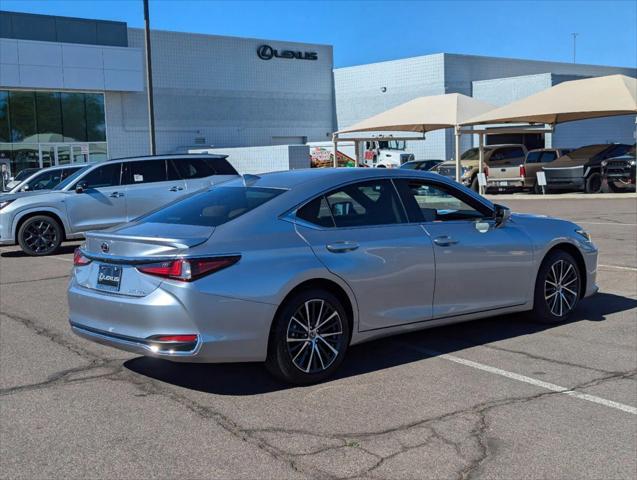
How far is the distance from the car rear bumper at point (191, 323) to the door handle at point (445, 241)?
70.0 inches

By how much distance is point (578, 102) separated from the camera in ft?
85.9

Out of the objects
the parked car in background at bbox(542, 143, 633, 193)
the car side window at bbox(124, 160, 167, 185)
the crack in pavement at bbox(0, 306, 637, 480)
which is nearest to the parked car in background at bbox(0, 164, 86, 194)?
the car side window at bbox(124, 160, 167, 185)

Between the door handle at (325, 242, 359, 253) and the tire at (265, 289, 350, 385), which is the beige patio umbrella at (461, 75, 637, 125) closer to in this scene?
the door handle at (325, 242, 359, 253)

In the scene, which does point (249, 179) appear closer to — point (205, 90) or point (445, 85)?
point (445, 85)

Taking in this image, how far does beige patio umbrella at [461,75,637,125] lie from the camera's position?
81.8ft

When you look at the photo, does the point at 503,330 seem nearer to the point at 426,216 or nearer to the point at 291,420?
the point at 426,216

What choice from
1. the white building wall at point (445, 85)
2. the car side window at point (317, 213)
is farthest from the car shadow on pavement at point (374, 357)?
the white building wall at point (445, 85)

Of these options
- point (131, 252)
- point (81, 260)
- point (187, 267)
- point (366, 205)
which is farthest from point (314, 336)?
point (81, 260)

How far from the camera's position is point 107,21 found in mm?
44625

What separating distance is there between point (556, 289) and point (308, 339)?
3.07 metres

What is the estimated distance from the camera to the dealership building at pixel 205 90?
41812 millimetres

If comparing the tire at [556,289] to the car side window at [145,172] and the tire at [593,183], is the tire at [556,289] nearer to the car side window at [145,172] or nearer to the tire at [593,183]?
the car side window at [145,172]

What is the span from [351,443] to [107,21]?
44.6 meters

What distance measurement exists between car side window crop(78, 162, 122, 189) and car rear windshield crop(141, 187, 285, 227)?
8720mm
